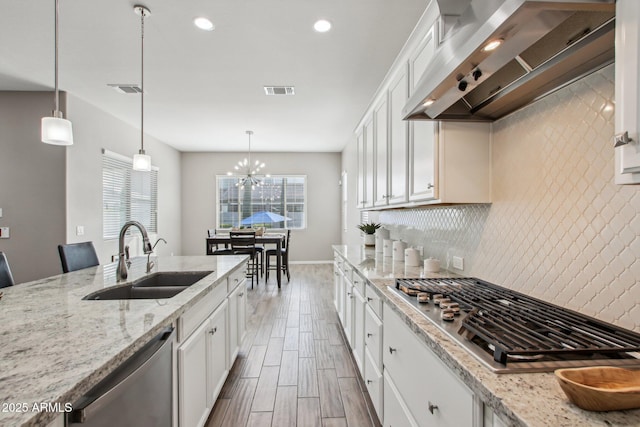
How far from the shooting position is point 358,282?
2.31 meters

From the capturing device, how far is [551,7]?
2.44ft

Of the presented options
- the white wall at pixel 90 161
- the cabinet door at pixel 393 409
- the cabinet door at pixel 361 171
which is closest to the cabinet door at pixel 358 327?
the cabinet door at pixel 393 409

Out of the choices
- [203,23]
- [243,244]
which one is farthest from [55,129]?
[243,244]

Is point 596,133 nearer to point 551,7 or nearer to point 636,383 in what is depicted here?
point 551,7

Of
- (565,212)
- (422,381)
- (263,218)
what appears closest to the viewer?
(422,381)

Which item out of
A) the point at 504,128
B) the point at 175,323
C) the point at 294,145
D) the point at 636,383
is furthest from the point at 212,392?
the point at 294,145

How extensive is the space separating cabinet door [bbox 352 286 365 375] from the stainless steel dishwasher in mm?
1327

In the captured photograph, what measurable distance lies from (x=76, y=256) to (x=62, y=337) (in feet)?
6.28

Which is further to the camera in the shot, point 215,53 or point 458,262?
point 215,53

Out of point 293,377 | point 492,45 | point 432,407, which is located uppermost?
point 492,45

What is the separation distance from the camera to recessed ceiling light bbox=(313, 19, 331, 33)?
239 cm

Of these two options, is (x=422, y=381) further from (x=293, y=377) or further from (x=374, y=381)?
(x=293, y=377)

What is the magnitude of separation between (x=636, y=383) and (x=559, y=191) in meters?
0.80

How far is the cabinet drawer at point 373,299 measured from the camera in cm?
173
